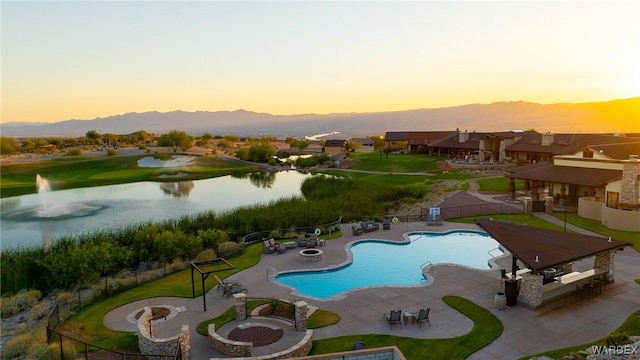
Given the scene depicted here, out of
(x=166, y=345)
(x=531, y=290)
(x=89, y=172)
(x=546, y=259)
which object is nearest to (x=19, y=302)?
(x=166, y=345)

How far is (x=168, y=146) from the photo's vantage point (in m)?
122

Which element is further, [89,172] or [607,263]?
[89,172]

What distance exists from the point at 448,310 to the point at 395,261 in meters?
7.96

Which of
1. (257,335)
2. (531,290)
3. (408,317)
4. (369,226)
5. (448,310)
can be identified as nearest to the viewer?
(257,335)

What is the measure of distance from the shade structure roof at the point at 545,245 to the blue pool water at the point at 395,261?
526cm

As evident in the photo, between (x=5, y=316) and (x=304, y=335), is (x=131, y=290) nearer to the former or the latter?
(x=5, y=316)

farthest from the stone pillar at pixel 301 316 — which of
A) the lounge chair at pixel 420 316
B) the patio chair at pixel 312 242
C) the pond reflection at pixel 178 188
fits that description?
the pond reflection at pixel 178 188

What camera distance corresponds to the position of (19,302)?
69.3 feet

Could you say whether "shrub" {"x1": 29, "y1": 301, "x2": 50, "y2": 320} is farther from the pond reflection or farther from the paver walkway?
the pond reflection

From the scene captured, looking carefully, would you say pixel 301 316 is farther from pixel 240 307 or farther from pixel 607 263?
pixel 607 263

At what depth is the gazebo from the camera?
1681cm

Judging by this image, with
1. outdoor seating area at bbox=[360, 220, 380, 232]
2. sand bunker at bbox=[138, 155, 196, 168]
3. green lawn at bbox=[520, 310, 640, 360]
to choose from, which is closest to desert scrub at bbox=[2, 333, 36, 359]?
green lawn at bbox=[520, 310, 640, 360]

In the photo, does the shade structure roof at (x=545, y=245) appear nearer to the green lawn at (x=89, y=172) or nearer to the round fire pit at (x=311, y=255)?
the round fire pit at (x=311, y=255)

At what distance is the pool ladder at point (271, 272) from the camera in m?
22.2
